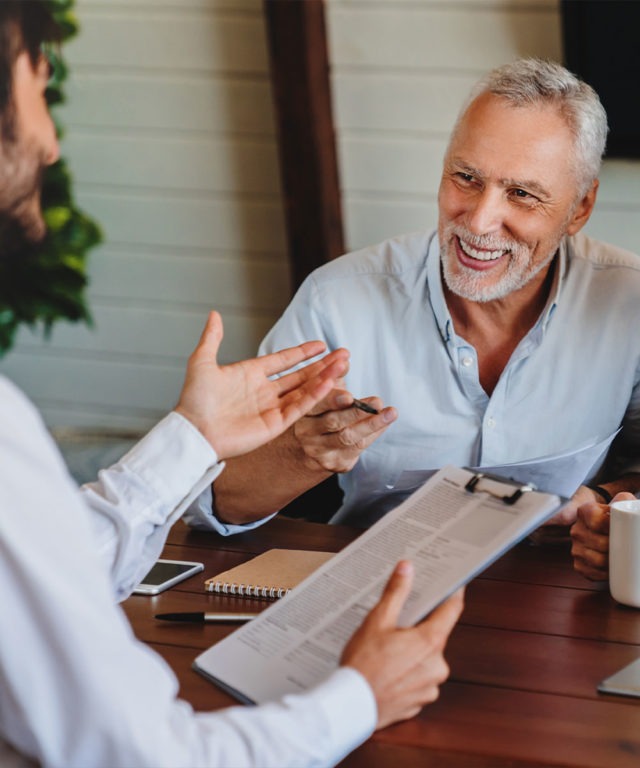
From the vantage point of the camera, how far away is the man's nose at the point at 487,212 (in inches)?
72.9

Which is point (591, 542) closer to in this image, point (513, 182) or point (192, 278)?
point (513, 182)

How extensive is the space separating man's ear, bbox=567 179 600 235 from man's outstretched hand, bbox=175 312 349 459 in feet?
2.22

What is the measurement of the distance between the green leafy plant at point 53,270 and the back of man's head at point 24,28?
0.44 feet

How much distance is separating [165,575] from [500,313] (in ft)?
2.69

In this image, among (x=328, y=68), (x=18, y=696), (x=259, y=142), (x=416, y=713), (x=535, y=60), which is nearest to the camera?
(x=18, y=696)

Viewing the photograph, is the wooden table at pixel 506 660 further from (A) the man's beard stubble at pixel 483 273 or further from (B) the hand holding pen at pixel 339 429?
(A) the man's beard stubble at pixel 483 273

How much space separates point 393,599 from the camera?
110cm

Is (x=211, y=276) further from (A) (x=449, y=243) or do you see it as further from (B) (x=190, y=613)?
(B) (x=190, y=613)

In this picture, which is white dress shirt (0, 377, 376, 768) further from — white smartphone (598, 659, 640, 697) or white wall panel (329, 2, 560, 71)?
white wall panel (329, 2, 560, 71)

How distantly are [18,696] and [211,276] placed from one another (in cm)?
259

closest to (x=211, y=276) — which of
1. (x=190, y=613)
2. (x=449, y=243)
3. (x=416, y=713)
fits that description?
(x=449, y=243)

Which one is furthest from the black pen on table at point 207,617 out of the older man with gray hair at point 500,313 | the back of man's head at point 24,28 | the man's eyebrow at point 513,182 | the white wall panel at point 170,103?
the back of man's head at point 24,28

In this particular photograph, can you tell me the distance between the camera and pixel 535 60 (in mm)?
1891

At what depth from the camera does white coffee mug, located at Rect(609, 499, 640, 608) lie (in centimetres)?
135
